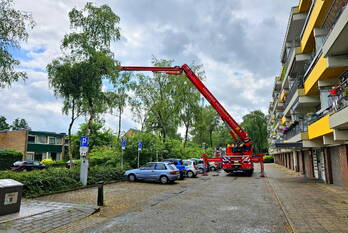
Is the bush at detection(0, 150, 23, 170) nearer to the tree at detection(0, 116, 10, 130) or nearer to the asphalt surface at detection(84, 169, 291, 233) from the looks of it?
the asphalt surface at detection(84, 169, 291, 233)

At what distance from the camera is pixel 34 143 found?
144 feet

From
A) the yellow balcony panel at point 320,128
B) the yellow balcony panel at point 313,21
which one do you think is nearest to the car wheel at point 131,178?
the yellow balcony panel at point 320,128

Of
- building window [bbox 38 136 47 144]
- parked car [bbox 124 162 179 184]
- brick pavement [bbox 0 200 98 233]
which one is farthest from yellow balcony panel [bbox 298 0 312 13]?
building window [bbox 38 136 47 144]

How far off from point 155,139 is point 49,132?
3124cm

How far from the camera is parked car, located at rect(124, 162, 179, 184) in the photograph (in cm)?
1706

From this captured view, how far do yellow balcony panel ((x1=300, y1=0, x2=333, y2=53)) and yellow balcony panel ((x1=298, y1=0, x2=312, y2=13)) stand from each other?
8.40 ft

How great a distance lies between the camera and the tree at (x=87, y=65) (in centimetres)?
1516

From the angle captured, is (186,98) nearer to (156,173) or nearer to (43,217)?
(156,173)

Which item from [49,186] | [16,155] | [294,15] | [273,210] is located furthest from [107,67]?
[16,155]

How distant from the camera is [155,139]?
23328 millimetres

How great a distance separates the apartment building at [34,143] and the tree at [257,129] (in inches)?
1704

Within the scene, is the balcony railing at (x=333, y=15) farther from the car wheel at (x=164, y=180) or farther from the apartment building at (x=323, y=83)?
the car wheel at (x=164, y=180)

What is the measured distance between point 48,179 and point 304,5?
19.7m

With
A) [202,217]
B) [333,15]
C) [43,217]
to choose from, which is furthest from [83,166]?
[333,15]
